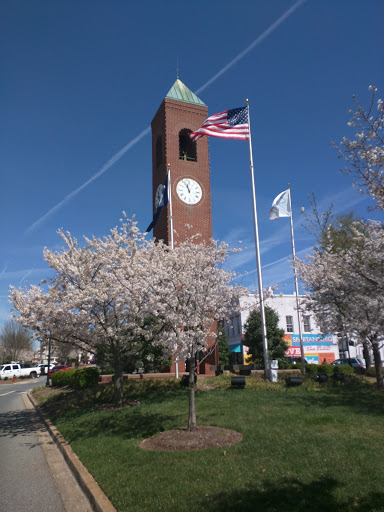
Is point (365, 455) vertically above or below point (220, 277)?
below

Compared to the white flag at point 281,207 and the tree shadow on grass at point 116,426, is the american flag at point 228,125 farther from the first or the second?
the tree shadow on grass at point 116,426

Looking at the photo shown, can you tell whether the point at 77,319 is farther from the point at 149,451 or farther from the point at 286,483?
the point at 286,483

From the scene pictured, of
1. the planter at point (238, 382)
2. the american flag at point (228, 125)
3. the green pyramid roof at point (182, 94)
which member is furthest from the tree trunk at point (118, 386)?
the green pyramid roof at point (182, 94)

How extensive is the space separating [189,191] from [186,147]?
4.33 m

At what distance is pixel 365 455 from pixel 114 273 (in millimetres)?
10171

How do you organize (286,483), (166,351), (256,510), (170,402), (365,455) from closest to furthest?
1. (256,510)
2. (286,483)
3. (365,455)
4. (166,351)
5. (170,402)

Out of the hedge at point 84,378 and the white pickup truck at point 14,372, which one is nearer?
the hedge at point 84,378

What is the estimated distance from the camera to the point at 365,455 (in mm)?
6902

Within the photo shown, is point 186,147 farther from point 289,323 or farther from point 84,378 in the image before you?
point 289,323

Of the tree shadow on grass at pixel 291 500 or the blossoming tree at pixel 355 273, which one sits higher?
the blossoming tree at pixel 355 273

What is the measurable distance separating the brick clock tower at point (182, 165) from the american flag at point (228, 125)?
7.52 metres

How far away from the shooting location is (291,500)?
5180 mm

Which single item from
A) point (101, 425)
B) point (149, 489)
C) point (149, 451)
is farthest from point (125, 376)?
point (149, 489)

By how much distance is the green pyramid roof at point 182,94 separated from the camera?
29484mm
